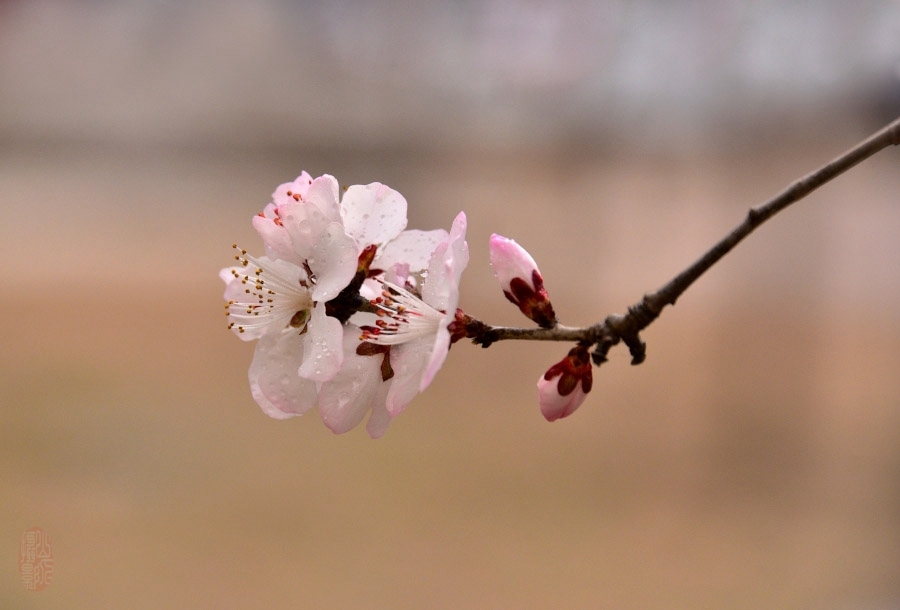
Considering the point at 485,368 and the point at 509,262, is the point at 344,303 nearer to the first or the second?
the point at 509,262

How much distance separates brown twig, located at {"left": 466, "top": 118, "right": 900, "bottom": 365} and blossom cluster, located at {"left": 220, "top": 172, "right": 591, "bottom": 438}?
0.6 inches

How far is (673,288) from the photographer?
1.01 ft

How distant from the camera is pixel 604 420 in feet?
6.16

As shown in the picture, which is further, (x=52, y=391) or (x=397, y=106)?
(x=397, y=106)

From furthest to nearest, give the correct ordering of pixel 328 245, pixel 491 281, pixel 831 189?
1. pixel 831 189
2. pixel 491 281
3. pixel 328 245

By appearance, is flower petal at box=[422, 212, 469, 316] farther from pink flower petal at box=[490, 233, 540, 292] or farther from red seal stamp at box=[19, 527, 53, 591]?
red seal stamp at box=[19, 527, 53, 591]

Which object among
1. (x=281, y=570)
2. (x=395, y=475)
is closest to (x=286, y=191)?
(x=281, y=570)

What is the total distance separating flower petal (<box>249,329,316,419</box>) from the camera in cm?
38

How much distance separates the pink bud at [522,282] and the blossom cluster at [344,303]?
0.12ft

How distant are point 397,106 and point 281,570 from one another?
1.70 meters

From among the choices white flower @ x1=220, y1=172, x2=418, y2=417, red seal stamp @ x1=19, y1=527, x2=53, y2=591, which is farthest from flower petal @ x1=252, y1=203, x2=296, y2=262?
red seal stamp @ x1=19, y1=527, x2=53, y2=591

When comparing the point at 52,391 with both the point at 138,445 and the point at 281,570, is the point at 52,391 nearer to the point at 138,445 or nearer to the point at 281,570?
the point at 138,445

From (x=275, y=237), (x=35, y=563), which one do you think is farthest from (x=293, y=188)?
(x=35, y=563)

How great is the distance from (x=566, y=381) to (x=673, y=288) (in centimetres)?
8
